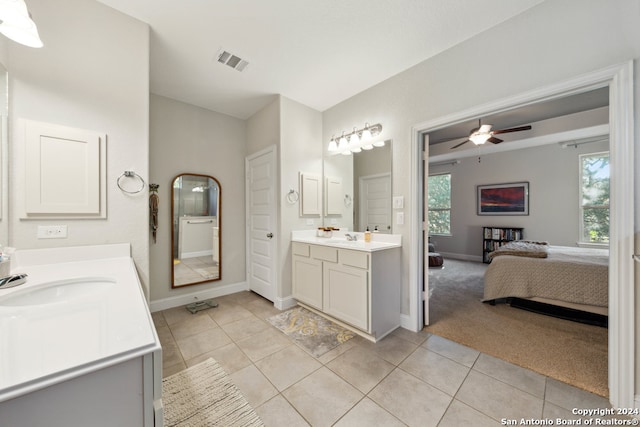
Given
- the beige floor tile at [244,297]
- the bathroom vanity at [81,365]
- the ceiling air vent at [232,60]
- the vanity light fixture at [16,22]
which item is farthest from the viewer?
the beige floor tile at [244,297]

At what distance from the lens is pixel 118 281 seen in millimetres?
1270

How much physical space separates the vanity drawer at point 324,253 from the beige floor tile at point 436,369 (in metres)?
1.09

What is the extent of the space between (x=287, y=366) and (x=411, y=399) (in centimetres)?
93

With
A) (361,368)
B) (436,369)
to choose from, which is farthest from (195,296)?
(436,369)

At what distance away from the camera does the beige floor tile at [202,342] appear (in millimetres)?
2068

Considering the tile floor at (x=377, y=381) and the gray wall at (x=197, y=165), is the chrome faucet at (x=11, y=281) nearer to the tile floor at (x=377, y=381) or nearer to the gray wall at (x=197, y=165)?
the tile floor at (x=377, y=381)

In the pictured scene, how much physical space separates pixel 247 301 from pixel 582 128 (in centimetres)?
579

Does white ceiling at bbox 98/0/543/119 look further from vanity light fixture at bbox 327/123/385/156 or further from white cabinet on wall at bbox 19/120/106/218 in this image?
white cabinet on wall at bbox 19/120/106/218

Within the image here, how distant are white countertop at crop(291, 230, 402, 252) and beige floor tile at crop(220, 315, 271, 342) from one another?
3.39 feet

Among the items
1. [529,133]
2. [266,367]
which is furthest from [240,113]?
[529,133]

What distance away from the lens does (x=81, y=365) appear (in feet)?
1.87

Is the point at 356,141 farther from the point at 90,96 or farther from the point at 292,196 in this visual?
the point at 90,96

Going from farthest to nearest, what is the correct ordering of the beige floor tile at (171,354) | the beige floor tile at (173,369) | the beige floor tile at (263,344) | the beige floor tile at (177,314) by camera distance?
1. the beige floor tile at (177,314)
2. the beige floor tile at (263,344)
3. the beige floor tile at (171,354)
4. the beige floor tile at (173,369)

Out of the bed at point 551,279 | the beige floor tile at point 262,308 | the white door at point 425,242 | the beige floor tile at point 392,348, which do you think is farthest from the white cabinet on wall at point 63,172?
the bed at point 551,279
